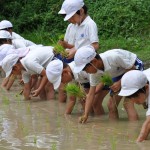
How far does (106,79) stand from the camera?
666cm

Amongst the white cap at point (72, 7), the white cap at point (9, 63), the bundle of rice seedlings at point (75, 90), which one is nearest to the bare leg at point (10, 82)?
the white cap at point (9, 63)

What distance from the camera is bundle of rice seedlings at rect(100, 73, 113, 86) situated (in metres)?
6.66

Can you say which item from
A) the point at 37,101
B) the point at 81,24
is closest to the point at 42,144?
the point at 81,24

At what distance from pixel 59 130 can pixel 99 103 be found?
954 mm

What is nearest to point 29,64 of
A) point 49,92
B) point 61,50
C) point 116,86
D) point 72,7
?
point 49,92

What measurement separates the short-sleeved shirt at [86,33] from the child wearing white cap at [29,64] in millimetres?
983

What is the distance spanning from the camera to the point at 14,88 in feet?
33.4

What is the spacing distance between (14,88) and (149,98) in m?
4.91

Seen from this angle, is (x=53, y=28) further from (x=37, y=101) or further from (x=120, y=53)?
(x=120, y=53)

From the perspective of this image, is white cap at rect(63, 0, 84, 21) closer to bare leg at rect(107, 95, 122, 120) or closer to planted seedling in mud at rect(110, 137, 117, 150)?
bare leg at rect(107, 95, 122, 120)

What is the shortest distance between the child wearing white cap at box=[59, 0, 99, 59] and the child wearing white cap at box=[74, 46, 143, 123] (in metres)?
0.66

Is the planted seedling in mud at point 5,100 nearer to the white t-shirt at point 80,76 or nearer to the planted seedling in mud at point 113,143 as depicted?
the white t-shirt at point 80,76

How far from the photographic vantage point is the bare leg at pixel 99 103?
738cm

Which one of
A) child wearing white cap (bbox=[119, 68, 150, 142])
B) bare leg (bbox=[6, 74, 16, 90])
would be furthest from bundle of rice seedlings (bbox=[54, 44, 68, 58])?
bare leg (bbox=[6, 74, 16, 90])
